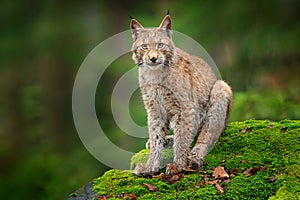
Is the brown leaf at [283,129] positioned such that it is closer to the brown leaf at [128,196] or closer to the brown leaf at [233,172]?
the brown leaf at [233,172]

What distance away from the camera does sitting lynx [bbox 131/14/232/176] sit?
5315 mm

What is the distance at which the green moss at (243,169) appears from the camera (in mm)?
4762

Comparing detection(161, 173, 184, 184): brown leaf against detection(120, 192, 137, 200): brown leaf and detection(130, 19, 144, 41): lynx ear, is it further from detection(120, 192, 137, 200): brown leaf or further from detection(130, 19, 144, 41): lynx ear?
detection(130, 19, 144, 41): lynx ear

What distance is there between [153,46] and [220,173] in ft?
4.25

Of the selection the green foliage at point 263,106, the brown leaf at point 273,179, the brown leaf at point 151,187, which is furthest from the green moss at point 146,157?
the green foliage at point 263,106

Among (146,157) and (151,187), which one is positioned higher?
(146,157)

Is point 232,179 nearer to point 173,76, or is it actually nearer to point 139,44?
point 173,76

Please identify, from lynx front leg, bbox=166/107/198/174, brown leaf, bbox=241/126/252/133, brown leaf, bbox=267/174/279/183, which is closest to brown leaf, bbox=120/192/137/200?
lynx front leg, bbox=166/107/198/174

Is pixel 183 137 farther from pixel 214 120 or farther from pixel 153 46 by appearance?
pixel 153 46

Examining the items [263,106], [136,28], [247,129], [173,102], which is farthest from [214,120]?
[263,106]

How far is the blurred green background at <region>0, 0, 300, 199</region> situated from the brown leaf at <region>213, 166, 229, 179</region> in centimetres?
337

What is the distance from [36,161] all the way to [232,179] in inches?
234

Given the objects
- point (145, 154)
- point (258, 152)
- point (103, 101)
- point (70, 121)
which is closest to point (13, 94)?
point (70, 121)

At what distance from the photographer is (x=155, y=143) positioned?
17.9ft
